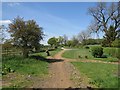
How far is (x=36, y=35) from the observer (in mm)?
24875

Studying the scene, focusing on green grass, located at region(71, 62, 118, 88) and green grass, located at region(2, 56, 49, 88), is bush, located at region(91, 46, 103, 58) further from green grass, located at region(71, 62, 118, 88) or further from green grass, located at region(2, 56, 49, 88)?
green grass, located at region(2, 56, 49, 88)

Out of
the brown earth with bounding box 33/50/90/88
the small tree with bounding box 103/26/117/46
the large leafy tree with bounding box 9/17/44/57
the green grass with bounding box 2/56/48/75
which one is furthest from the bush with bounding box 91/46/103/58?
the small tree with bounding box 103/26/117/46

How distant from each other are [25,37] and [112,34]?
1533 inches

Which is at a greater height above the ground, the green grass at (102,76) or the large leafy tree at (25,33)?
the large leafy tree at (25,33)

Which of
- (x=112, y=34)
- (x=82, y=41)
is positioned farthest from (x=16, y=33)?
(x=82, y=41)

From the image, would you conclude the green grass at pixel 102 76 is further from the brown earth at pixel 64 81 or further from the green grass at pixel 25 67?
the green grass at pixel 25 67

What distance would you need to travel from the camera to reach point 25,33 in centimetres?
2425

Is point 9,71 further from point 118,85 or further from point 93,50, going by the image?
point 93,50

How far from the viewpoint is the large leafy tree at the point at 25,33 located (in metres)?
24.2

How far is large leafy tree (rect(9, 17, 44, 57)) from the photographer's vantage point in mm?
24172

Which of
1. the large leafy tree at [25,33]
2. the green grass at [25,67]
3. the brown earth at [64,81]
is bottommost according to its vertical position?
the brown earth at [64,81]

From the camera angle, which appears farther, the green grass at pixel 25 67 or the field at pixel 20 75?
the green grass at pixel 25 67

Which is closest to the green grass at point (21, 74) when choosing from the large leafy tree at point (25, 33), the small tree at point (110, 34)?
the large leafy tree at point (25, 33)

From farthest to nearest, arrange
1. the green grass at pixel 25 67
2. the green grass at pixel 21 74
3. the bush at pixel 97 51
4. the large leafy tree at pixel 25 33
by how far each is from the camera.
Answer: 1. the bush at pixel 97 51
2. the large leafy tree at pixel 25 33
3. the green grass at pixel 25 67
4. the green grass at pixel 21 74
